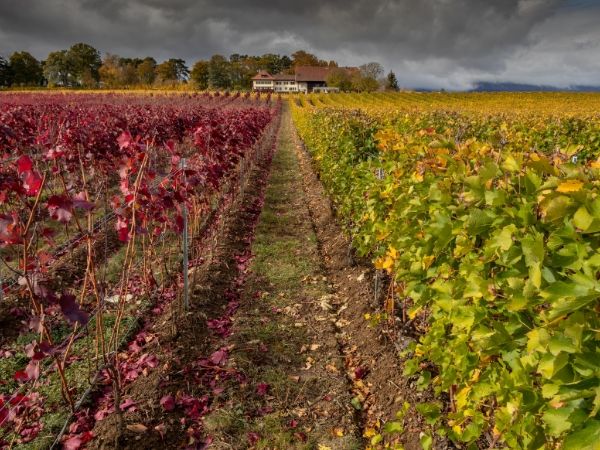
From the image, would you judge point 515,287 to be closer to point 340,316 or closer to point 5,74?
point 340,316

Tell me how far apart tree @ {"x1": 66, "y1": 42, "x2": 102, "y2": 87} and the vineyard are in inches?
3601

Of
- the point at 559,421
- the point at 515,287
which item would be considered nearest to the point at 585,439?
the point at 559,421

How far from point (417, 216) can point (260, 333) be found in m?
2.71

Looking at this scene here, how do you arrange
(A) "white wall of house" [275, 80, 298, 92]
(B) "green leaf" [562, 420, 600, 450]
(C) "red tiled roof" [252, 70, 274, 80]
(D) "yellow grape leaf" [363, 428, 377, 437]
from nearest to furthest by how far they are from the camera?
(B) "green leaf" [562, 420, 600, 450] < (D) "yellow grape leaf" [363, 428, 377, 437] < (C) "red tiled roof" [252, 70, 274, 80] < (A) "white wall of house" [275, 80, 298, 92]

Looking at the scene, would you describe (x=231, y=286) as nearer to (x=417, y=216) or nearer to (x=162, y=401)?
(x=162, y=401)

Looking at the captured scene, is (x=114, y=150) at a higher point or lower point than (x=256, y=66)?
lower

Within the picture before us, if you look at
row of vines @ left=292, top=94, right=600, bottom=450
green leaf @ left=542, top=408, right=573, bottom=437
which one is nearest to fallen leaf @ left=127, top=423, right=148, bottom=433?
row of vines @ left=292, top=94, right=600, bottom=450

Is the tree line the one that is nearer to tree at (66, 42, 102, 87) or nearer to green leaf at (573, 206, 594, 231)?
tree at (66, 42, 102, 87)

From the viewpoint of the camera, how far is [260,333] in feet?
16.4

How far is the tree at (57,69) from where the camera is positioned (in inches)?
3467

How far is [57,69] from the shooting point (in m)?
88.5

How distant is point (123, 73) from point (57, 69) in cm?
1304

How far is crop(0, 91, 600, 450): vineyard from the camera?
1632 mm

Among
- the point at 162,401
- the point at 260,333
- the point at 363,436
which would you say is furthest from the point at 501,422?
the point at 260,333
